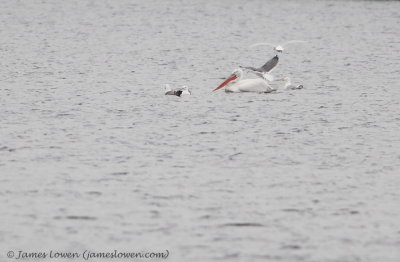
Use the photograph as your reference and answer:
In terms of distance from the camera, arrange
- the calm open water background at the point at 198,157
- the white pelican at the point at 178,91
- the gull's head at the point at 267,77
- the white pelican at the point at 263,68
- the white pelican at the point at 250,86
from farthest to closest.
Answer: the white pelican at the point at 263,68 < the gull's head at the point at 267,77 < the white pelican at the point at 250,86 < the white pelican at the point at 178,91 < the calm open water background at the point at 198,157

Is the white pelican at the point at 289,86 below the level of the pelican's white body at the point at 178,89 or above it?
below

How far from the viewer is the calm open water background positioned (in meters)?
13.6

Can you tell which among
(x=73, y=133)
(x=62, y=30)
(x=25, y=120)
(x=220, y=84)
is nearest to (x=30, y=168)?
(x=73, y=133)

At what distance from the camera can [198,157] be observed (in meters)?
19.1

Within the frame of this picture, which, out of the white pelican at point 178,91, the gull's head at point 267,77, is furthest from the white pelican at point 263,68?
the white pelican at point 178,91

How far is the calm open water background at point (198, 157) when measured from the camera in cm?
1359

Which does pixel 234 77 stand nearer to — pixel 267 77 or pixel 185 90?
pixel 267 77

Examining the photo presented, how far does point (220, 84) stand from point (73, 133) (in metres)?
10.7

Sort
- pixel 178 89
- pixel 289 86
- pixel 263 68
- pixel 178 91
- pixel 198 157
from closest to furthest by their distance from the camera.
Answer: pixel 198 157 → pixel 178 91 → pixel 178 89 → pixel 289 86 → pixel 263 68

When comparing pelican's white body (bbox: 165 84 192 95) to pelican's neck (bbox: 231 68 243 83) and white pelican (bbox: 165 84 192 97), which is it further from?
pelican's neck (bbox: 231 68 243 83)

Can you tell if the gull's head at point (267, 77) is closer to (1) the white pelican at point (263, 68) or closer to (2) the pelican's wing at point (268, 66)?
(1) the white pelican at point (263, 68)

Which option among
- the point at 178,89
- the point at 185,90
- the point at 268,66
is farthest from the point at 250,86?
the point at 268,66

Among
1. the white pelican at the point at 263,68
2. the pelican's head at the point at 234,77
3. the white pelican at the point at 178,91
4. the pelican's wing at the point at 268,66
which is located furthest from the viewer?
the pelican's wing at the point at 268,66

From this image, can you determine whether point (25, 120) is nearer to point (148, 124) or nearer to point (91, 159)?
point (148, 124)
